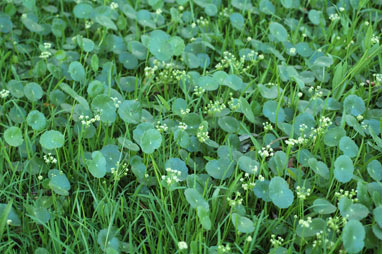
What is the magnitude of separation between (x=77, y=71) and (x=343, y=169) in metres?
1.36

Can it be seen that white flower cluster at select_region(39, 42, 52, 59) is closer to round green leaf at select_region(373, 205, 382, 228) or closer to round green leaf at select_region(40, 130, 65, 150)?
round green leaf at select_region(40, 130, 65, 150)

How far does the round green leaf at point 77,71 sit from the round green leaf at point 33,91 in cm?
18

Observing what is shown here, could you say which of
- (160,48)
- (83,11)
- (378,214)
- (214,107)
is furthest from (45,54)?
(378,214)

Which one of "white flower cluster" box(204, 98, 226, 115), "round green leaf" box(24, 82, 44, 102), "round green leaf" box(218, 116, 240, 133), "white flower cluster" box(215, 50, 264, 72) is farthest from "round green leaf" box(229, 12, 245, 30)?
"round green leaf" box(24, 82, 44, 102)

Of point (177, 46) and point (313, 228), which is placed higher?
point (177, 46)

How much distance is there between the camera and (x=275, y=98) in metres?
2.44

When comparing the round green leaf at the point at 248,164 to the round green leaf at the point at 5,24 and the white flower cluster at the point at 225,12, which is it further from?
the round green leaf at the point at 5,24

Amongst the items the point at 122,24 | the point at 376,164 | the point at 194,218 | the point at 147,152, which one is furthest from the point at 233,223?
the point at 122,24

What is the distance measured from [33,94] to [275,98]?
116 cm

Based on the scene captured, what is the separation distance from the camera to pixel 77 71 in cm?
250

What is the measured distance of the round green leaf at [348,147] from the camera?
6.77 feet

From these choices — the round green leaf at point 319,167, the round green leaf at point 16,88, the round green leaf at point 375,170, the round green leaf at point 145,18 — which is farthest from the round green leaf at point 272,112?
the round green leaf at point 16,88

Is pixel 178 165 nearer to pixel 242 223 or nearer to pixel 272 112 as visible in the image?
pixel 242 223

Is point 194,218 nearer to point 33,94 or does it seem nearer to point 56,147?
point 56,147
